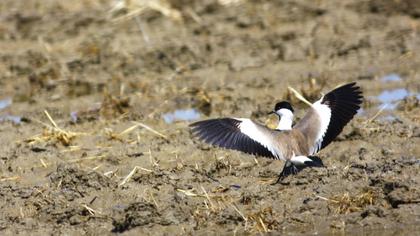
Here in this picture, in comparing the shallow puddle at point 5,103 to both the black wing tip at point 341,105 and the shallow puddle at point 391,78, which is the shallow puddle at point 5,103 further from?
the black wing tip at point 341,105

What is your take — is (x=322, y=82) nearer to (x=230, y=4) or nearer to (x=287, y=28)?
(x=287, y=28)

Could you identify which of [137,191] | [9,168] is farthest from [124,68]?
[137,191]

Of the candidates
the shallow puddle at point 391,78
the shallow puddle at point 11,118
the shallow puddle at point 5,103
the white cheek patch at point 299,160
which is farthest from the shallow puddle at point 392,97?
the shallow puddle at point 5,103

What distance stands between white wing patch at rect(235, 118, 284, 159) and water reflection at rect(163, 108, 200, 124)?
2.19 meters

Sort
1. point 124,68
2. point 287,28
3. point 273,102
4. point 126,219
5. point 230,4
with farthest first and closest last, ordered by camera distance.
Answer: point 230,4 → point 287,28 → point 124,68 → point 273,102 → point 126,219

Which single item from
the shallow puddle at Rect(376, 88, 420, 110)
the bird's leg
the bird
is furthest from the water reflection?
the bird's leg

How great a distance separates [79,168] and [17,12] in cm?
765

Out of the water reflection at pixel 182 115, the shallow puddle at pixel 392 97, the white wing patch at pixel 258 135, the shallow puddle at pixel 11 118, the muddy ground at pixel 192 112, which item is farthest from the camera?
the shallow puddle at pixel 11 118

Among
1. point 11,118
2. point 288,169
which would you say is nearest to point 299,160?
point 288,169

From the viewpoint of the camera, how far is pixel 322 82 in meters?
11.0

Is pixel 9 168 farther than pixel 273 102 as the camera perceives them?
No

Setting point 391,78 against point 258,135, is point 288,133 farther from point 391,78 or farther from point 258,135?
point 391,78

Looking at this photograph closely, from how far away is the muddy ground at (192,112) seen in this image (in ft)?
25.1

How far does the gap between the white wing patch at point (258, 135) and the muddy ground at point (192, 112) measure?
0.29 m
